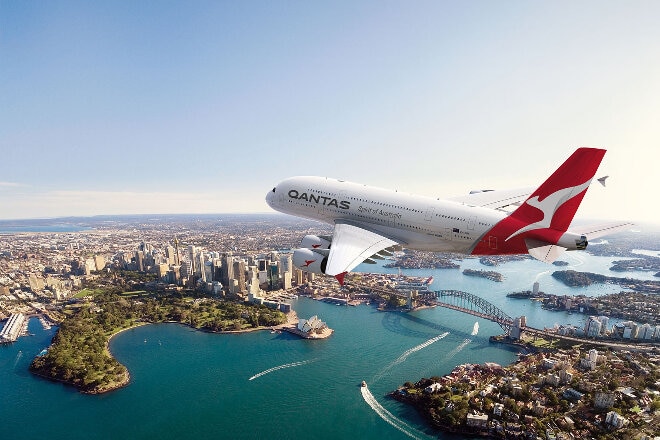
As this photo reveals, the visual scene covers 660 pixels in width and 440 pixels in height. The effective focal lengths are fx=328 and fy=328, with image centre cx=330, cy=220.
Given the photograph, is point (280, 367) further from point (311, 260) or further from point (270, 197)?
point (311, 260)

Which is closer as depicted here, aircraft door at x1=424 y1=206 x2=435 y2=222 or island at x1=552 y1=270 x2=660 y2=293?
aircraft door at x1=424 y1=206 x2=435 y2=222

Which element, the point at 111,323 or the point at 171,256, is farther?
the point at 171,256

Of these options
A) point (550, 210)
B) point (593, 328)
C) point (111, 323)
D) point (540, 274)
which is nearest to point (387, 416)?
point (550, 210)

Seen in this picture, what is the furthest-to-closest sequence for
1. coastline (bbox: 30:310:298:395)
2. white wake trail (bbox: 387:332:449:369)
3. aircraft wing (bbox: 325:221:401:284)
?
white wake trail (bbox: 387:332:449:369) → coastline (bbox: 30:310:298:395) → aircraft wing (bbox: 325:221:401:284)

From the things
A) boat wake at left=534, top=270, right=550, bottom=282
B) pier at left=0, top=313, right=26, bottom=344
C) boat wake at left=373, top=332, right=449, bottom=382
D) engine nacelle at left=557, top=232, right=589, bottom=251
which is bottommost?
boat wake at left=373, top=332, right=449, bottom=382

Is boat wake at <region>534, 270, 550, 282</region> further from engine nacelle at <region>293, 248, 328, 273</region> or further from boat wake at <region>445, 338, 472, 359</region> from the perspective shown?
engine nacelle at <region>293, 248, 328, 273</region>

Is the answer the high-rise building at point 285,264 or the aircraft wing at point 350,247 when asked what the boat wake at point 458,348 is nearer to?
the aircraft wing at point 350,247

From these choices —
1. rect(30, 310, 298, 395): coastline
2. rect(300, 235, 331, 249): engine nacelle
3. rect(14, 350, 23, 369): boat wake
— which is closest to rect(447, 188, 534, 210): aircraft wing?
rect(300, 235, 331, 249): engine nacelle

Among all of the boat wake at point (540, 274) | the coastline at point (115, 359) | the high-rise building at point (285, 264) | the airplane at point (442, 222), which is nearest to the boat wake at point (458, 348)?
the coastline at point (115, 359)
